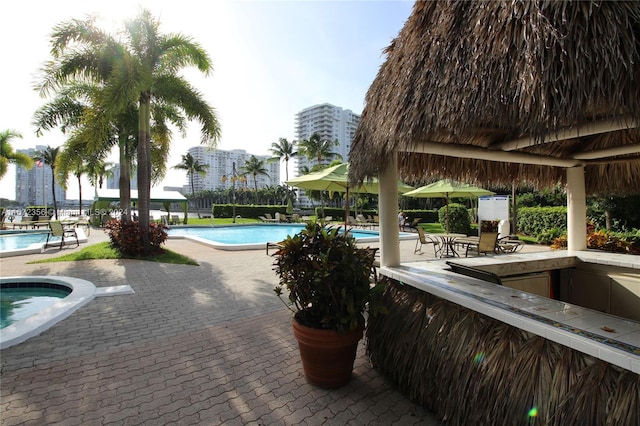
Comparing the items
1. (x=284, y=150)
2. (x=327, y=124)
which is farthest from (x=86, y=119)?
(x=327, y=124)

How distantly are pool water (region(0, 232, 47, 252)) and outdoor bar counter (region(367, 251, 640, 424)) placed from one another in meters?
17.9

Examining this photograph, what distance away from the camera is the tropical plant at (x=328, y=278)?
299 centimetres

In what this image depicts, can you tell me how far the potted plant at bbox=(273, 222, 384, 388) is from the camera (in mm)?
2992

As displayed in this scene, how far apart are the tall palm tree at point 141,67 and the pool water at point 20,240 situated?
29.3 feet

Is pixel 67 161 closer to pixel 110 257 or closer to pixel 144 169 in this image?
pixel 144 169

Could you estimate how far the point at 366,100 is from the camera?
405 centimetres

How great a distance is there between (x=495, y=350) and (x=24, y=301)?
8501 millimetres

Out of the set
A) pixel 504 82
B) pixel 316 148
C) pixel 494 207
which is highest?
pixel 316 148

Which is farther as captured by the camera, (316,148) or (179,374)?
(316,148)

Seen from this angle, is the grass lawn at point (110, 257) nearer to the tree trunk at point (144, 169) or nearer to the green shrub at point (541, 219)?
the tree trunk at point (144, 169)

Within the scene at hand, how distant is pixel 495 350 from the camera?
7.51 ft

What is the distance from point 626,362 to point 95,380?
432 cm

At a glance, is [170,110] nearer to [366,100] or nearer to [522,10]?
[366,100]

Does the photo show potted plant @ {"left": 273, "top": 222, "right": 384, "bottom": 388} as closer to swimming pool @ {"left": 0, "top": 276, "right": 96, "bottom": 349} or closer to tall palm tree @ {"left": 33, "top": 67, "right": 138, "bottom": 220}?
swimming pool @ {"left": 0, "top": 276, "right": 96, "bottom": 349}
